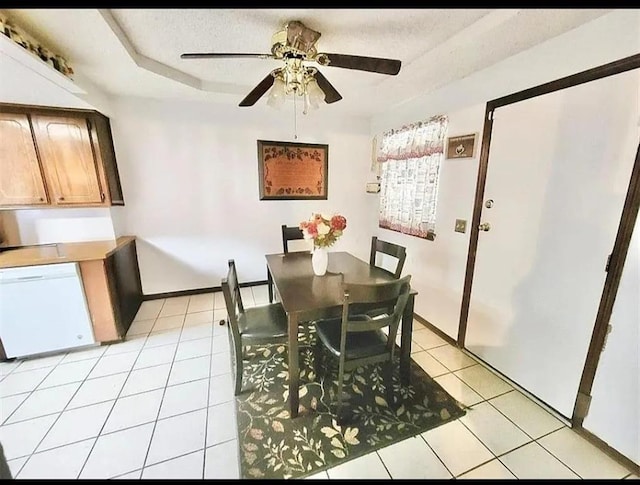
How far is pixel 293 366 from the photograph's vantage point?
5.07ft

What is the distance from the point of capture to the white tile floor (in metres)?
1.35

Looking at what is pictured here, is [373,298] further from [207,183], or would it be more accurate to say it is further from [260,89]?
[207,183]

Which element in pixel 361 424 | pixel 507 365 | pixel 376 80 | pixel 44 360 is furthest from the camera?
pixel 376 80

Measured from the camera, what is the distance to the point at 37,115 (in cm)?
225

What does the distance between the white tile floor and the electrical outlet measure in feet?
3.47

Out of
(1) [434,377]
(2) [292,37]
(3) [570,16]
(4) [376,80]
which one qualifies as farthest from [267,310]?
(3) [570,16]

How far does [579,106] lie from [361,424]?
2206 millimetres

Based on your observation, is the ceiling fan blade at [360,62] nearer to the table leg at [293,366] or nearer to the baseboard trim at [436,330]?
the table leg at [293,366]

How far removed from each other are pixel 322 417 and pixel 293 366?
40 centimetres

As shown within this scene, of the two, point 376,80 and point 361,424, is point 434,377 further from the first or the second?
point 376,80

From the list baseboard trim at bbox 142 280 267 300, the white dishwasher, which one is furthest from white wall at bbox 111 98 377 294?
the white dishwasher

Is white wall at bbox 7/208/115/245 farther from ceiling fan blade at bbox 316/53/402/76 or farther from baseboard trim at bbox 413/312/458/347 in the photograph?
baseboard trim at bbox 413/312/458/347

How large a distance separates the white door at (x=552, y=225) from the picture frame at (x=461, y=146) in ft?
0.56
